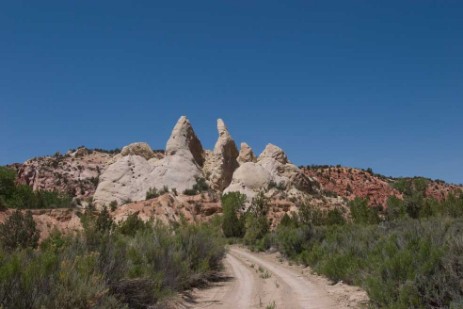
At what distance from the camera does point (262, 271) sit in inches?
675

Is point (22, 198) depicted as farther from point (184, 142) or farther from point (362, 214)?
point (362, 214)

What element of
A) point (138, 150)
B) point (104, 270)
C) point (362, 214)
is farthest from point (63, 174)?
point (104, 270)

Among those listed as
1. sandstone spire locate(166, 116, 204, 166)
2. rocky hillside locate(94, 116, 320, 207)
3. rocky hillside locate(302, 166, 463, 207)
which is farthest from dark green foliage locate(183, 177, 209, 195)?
rocky hillside locate(302, 166, 463, 207)

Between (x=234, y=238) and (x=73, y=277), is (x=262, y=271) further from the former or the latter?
(x=234, y=238)

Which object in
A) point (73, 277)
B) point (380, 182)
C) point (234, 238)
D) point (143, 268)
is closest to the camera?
point (73, 277)

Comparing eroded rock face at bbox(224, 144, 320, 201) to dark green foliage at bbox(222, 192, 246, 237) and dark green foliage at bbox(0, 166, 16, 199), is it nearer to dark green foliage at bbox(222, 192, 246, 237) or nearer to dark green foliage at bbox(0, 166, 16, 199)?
dark green foliage at bbox(222, 192, 246, 237)

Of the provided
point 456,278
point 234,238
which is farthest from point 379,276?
point 234,238

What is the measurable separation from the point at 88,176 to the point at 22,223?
64226 millimetres

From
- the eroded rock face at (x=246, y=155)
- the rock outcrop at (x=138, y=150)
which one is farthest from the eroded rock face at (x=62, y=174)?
the eroded rock face at (x=246, y=155)

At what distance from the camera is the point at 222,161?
171 feet

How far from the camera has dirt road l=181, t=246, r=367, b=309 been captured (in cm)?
1063

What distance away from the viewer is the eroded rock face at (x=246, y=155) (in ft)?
184

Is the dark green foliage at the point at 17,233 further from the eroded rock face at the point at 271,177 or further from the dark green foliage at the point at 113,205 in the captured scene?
the eroded rock face at the point at 271,177

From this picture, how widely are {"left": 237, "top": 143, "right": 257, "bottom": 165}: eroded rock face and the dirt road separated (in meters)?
39.1
